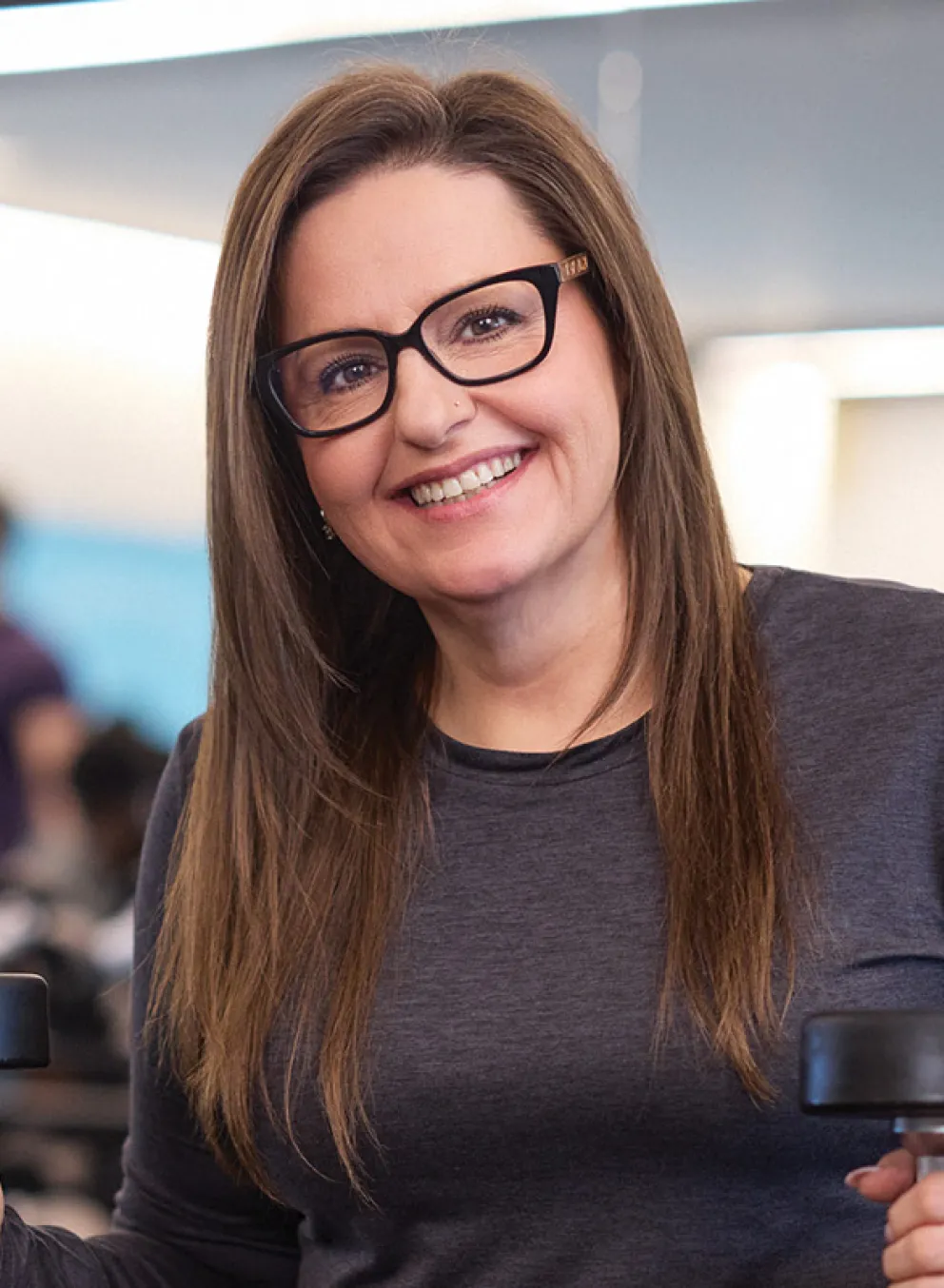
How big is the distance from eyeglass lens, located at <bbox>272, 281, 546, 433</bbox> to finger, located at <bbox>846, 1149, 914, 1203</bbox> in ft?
1.67

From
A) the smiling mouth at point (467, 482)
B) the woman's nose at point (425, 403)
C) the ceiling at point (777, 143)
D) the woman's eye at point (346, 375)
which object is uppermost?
the ceiling at point (777, 143)

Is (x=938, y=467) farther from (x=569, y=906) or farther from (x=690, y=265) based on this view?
(x=569, y=906)

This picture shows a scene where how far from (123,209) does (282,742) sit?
3.01 ft

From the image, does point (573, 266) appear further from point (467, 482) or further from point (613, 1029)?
point (613, 1029)

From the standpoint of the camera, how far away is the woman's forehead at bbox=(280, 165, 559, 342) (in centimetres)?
104

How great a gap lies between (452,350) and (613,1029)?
16.6 inches

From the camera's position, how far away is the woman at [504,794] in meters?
0.98

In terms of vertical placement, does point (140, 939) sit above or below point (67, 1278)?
above

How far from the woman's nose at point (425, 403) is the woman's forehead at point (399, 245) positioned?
0.03 m

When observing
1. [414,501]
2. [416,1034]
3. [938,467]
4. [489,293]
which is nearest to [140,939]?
[416,1034]

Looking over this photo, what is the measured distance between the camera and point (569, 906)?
1.04 metres

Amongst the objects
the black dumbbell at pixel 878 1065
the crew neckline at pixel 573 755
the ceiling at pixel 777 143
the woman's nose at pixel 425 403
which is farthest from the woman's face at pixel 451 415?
the ceiling at pixel 777 143

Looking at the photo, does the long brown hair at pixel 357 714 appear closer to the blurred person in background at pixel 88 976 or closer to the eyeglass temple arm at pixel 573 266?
the eyeglass temple arm at pixel 573 266

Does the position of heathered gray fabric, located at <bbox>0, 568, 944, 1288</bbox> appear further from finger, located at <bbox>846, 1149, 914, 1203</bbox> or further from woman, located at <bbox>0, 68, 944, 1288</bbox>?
finger, located at <bbox>846, 1149, 914, 1203</bbox>
